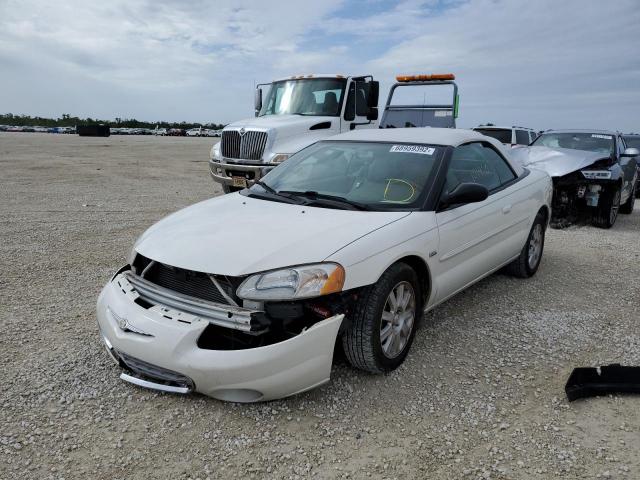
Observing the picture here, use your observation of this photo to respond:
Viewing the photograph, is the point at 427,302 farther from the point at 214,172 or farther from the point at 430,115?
the point at 430,115

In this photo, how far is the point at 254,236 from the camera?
2.94 m

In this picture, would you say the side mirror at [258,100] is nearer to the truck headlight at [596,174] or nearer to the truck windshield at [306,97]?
the truck windshield at [306,97]

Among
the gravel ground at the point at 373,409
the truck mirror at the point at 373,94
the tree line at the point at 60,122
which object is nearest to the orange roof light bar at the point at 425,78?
the truck mirror at the point at 373,94

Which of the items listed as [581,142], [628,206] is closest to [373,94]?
[581,142]

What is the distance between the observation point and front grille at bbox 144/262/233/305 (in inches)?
106

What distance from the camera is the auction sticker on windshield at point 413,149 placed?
381 cm

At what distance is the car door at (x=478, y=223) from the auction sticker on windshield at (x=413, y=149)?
0.18 meters

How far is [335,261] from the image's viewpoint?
270 cm

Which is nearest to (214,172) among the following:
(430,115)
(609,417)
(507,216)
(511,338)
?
(430,115)

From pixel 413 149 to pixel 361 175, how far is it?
1.55ft

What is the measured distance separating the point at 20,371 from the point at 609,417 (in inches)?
136

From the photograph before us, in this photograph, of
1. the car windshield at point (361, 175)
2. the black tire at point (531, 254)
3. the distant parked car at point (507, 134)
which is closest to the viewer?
the car windshield at point (361, 175)

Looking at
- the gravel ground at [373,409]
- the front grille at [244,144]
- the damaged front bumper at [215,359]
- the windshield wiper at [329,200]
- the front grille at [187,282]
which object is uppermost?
the front grille at [244,144]

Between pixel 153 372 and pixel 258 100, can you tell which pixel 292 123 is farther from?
pixel 153 372
